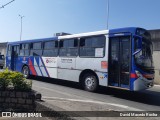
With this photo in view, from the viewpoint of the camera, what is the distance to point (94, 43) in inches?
506

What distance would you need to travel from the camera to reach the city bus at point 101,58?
1093 cm

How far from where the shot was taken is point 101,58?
12305 mm

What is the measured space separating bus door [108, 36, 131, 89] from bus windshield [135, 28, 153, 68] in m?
0.42

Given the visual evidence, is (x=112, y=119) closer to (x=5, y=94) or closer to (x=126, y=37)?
(x=5, y=94)

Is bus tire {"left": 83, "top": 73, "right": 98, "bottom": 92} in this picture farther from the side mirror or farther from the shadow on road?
the side mirror

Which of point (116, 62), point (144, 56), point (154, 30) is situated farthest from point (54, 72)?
point (154, 30)

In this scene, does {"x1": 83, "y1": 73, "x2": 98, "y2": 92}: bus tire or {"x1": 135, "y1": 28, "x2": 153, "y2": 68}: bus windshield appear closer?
{"x1": 135, "y1": 28, "x2": 153, "y2": 68}: bus windshield

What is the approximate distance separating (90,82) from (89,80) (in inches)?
4.4

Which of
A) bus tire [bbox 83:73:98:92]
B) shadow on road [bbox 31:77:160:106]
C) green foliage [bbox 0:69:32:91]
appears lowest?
shadow on road [bbox 31:77:160:106]

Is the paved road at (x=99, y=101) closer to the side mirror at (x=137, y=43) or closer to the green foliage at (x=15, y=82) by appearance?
the green foliage at (x=15, y=82)

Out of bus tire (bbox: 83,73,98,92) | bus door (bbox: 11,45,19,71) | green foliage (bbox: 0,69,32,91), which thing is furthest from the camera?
bus door (bbox: 11,45,19,71)

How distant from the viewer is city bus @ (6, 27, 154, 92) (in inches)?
430

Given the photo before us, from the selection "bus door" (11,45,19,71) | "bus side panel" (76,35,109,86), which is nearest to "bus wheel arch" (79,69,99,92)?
"bus side panel" (76,35,109,86)

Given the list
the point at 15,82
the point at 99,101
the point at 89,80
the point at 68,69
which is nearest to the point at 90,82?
the point at 89,80
